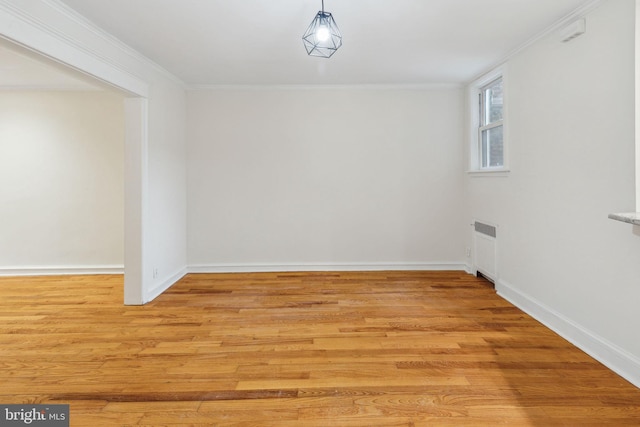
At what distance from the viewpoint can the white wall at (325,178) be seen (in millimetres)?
4863

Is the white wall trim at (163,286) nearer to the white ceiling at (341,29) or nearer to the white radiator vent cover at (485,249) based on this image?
the white ceiling at (341,29)

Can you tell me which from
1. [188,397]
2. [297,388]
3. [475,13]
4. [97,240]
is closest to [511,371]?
[297,388]

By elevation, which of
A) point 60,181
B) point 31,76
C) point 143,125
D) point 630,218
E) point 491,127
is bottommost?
point 630,218

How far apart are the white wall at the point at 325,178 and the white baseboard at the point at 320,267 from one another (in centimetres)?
1

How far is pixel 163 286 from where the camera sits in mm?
4148

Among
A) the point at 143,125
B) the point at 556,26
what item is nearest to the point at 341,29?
the point at 556,26

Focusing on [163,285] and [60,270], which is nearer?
[163,285]

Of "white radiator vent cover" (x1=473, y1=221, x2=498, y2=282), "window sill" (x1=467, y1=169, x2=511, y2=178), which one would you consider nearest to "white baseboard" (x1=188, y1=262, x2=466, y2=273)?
"white radiator vent cover" (x1=473, y1=221, x2=498, y2=282)

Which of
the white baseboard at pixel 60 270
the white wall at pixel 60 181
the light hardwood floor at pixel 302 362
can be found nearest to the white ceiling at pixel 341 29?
the white wall at pixel 60 181

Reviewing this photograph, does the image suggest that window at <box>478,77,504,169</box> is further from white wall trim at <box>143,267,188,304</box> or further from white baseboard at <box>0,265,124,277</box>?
white baseboard at <box>0,265,124,277</box>

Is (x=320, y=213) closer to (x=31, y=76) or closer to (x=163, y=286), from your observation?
(x=163, y=286)

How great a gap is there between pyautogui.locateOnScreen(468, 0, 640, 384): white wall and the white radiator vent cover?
350 mm

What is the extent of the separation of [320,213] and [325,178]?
49cm

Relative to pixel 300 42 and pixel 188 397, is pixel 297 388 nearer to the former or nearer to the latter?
pixel 188 397
